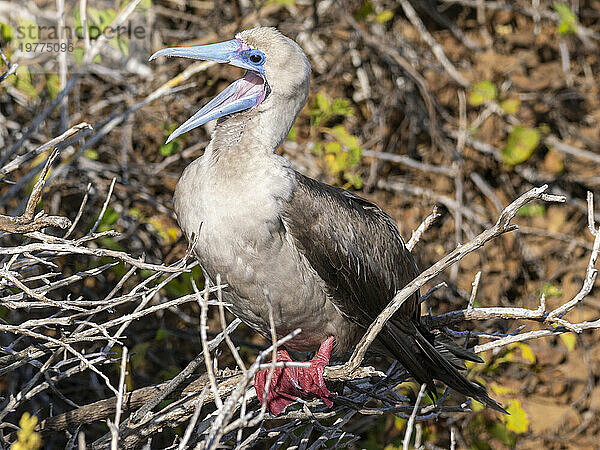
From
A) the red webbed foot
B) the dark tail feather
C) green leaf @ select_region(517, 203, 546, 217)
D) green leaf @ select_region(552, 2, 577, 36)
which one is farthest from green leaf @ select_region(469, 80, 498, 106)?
the red webbed foot

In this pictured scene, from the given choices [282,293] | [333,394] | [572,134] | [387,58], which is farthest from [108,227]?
[572,134]

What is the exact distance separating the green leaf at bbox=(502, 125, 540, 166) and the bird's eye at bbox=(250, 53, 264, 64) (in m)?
3.04

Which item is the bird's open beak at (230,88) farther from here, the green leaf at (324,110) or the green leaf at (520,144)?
the green leaf at (520,144)

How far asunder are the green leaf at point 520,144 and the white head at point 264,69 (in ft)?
9.53

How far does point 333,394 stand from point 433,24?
161 inches

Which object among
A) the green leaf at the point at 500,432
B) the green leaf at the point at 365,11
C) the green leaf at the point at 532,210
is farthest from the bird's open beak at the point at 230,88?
the green leaf at the point at 532,210

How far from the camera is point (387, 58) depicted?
5.17 m

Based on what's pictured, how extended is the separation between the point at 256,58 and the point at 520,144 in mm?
3061

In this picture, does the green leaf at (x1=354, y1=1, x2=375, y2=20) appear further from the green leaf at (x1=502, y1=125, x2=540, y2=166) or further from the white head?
the white head

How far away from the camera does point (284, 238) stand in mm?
2646

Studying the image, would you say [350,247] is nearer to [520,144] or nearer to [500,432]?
[500,432]

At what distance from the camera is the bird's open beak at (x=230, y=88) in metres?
2.67

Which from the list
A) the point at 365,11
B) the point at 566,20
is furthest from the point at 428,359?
the point at 566,20

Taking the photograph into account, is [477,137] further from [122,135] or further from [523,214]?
[122,135]
